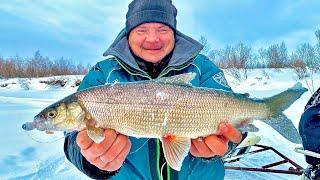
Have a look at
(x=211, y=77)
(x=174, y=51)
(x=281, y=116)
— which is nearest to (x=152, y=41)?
(x=174, y=51)

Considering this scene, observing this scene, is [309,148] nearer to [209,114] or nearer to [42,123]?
[209,114]

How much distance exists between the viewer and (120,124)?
192 centimetres

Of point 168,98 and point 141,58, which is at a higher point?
point 141,58

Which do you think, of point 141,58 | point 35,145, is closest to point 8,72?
point 35,145

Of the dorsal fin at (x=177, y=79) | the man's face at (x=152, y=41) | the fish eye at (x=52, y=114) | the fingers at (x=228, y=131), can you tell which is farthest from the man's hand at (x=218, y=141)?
the fish eye at (x=52, y=114)

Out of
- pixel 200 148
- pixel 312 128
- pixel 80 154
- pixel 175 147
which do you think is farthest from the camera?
pixel 312 128

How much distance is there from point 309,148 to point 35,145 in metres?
4.69

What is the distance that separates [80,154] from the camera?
219 cm

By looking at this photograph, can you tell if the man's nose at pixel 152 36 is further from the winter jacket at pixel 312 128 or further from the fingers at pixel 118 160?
the winter jacket at pixel 312 128

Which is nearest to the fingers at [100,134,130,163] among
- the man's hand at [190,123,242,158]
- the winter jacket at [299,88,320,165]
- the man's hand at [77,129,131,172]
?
the man's hand at [77,129,131,172]

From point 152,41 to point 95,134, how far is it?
63cm

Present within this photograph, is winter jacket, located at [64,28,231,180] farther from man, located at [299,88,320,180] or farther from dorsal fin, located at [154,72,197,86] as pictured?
man, located at [299,88,320,180]

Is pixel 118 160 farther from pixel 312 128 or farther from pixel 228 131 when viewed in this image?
pixel 312 128

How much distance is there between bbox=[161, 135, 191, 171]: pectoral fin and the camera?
196cm
